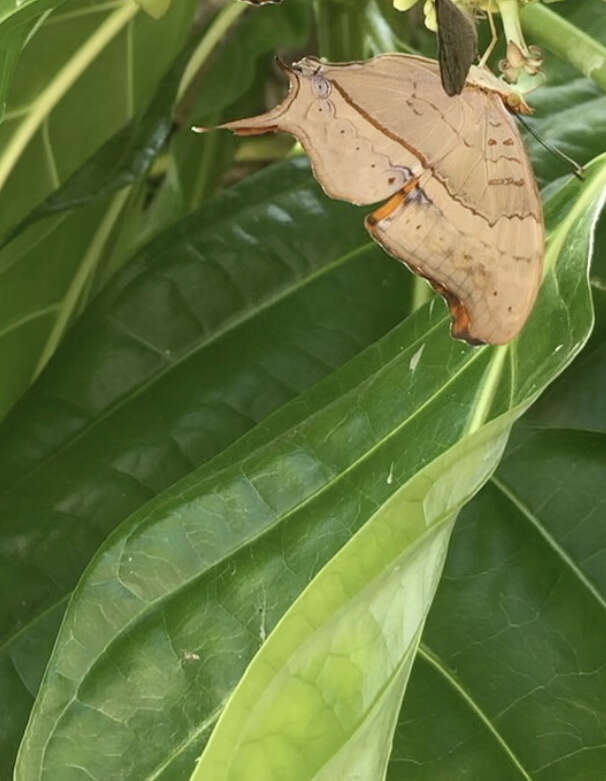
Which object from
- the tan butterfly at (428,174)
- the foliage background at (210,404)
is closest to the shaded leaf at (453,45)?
the tan butterfly at (428,174)

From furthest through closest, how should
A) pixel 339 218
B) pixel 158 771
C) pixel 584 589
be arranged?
pixel 339 218, pixel 584 589, pixel 158 771

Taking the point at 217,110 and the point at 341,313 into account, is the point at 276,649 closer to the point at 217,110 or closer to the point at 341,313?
the point at 341,313

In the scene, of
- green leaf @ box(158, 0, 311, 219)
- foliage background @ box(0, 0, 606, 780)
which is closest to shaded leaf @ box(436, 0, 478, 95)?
foliage background @ box(0, 0, 606, 780)

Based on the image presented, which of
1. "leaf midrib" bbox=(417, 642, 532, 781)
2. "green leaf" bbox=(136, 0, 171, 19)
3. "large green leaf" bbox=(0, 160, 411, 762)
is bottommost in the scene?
"leaf midrib" bbox=(417, 642, 532, 781)

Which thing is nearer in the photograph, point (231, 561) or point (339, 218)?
point (231, 561)

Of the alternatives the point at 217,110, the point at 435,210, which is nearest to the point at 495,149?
the point at 435,210

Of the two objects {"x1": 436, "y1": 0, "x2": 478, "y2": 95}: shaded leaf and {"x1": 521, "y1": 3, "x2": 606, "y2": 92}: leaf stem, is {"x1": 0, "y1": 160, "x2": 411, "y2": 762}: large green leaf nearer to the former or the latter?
{"x1": 521, "y1": 3, "x2": 606, "y2": 92}: leaf stem

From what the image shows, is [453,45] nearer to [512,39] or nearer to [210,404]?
[512,39]

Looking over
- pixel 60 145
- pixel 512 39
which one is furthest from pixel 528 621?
pixel 60 145
